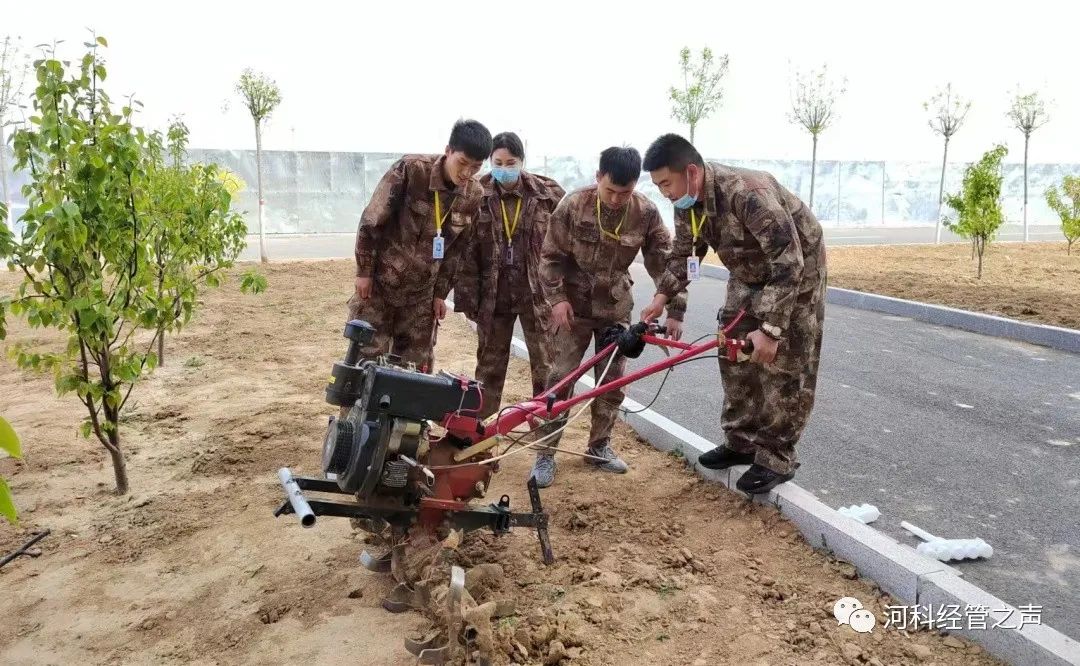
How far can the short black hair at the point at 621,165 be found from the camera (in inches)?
160

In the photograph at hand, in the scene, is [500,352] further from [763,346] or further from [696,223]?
[763,346]

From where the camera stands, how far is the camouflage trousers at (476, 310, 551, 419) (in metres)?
4.88

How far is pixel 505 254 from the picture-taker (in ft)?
15.8

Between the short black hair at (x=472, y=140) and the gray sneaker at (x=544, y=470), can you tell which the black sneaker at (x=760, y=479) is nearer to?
the gray sneaker at (x=544, y=470)

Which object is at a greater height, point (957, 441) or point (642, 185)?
point (642, 185)

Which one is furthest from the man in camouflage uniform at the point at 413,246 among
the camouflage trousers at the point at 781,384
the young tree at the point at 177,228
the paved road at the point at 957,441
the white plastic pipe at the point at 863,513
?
the white plastic pipe at the point at 863,513

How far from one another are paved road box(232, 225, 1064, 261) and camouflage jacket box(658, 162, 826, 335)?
1313 centimetres

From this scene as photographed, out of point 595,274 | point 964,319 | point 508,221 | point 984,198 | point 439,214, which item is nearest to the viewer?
point 439,214

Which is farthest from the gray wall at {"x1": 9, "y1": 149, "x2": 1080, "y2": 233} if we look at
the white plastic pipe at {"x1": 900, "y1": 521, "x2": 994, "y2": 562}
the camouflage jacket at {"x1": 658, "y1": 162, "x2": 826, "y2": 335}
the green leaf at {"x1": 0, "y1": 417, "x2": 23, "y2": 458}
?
the green leaf at {"x1": 0, "y1": 417, "x2": 23, "y2": 458}

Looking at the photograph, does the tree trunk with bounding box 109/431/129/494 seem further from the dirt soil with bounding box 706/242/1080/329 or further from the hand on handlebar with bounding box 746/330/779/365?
the dirt soil with bounding box 706/242/1080/329

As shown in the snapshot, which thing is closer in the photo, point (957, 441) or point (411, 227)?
point (411, 227)

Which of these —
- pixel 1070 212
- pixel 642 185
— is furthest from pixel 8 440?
pixel 642 185

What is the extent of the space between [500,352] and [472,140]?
144cm

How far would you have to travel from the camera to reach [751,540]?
363 centimetres
